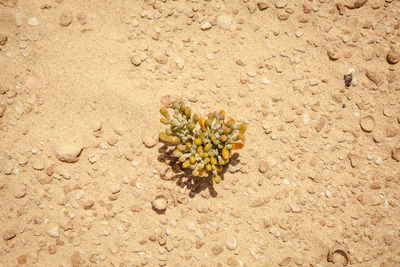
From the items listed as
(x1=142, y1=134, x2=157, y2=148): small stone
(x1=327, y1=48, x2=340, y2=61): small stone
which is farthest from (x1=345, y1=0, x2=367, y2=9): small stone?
(x1=142, y1=134, x2=157, y2=148): small stone

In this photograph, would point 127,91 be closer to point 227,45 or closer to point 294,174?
point 227,45

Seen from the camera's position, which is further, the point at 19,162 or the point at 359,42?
the point at 359,42

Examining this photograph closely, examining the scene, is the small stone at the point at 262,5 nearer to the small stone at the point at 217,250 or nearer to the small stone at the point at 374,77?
the small stone at the point at 374,77

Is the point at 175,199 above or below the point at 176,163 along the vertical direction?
below

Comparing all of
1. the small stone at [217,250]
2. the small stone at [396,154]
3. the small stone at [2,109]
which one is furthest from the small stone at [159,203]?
the small stone at [396,154]

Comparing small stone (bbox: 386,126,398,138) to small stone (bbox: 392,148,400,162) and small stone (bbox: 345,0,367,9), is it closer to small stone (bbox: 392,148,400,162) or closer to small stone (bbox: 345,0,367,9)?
small stone (bbox: 392,148,400,162)

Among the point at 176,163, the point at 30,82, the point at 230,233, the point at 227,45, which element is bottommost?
the point at 230,233

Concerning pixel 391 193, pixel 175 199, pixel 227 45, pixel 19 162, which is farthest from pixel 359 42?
pixel 19 162

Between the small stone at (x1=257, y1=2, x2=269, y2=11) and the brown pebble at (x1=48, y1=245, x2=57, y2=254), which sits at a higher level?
the small stone at (x1=257, y1=2, x2=269, y2=11)
